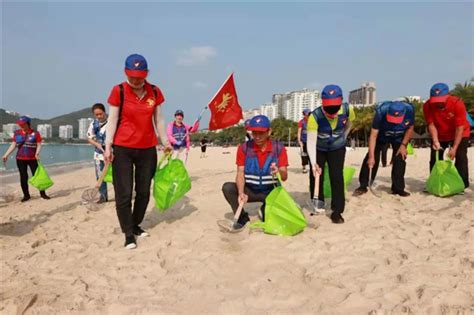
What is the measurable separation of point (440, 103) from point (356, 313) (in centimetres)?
450

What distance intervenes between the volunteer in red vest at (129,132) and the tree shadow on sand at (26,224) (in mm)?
1573

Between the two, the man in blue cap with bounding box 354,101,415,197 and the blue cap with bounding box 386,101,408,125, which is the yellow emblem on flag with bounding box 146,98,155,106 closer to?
the man in blue cap with bounding box 354,101,415,197

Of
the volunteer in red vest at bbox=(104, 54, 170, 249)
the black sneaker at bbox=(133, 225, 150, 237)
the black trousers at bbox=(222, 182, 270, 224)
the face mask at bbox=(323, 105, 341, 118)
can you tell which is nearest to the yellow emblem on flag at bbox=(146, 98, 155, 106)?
the volunteer in red vest at bbox=(104, 54, 170, 249)

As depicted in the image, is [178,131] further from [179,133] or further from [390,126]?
[390,126]

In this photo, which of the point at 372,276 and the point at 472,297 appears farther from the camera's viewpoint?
the point at 372,276

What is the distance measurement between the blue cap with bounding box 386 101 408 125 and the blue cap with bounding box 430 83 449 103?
0.51 metres

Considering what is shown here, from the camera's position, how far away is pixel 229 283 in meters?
2.95

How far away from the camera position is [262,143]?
4.26 m

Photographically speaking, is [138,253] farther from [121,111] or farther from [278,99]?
[278,99]

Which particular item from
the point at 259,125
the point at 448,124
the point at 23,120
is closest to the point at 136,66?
the point at 259,125

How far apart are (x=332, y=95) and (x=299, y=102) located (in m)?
145

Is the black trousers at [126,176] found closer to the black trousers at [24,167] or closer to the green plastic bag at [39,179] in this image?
the green plastic bag at [39,179]

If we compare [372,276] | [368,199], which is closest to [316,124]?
[368,199]

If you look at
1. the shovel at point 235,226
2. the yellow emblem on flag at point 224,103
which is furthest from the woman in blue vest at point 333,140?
the yellow emblem on flag at point 224,103
